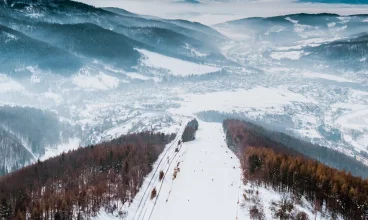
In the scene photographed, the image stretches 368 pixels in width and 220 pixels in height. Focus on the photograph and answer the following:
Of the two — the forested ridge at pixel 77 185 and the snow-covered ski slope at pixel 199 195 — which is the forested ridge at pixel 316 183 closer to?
the snow-covered ski slope at pixel 199 195

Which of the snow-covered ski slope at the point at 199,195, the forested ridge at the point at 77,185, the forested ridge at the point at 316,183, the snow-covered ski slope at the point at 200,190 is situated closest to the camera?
the forested ridge at the point at 77,185

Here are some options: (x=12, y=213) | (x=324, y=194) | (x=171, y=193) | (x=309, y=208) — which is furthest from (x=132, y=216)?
(x=324, y=194)

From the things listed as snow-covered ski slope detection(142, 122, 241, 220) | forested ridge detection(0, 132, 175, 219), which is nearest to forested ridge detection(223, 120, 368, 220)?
snow-covered ski slope detection(142, 122, 241, 220)

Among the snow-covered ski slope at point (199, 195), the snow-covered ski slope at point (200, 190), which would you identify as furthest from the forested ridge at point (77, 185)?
the snow-covered ski slope at point (200, 190)

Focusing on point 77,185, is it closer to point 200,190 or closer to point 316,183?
point 200,190

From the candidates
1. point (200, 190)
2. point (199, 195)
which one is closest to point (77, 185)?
point (200, 190)

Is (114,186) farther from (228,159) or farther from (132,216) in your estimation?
(228,159)

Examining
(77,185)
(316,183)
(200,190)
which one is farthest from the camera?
(77,185)

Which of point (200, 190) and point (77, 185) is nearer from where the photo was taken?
point (200, 190)
